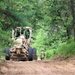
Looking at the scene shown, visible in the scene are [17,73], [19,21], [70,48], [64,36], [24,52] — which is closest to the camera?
[19,21]

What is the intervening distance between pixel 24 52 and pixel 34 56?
0.73 m

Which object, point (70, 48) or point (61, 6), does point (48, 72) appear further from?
point (61, 6)

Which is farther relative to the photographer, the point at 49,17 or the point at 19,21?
the point at 49,17

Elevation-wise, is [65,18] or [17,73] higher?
[65,18]

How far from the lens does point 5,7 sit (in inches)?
499

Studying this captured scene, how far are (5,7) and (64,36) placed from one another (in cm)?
2023

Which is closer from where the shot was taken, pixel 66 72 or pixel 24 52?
pixel 66 72

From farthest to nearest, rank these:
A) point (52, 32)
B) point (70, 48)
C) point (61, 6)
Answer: point (52, 32)
point (61, 6)
point (70, 48)

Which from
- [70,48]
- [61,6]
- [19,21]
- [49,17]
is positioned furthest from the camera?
[49,17]

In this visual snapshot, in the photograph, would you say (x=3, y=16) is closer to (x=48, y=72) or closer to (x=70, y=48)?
(x=48, y=72)

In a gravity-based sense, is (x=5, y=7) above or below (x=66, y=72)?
above

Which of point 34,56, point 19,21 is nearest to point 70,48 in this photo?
point 34,56

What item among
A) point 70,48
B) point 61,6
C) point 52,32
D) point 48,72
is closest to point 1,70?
point 48,72

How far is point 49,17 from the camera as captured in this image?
27797 mm
